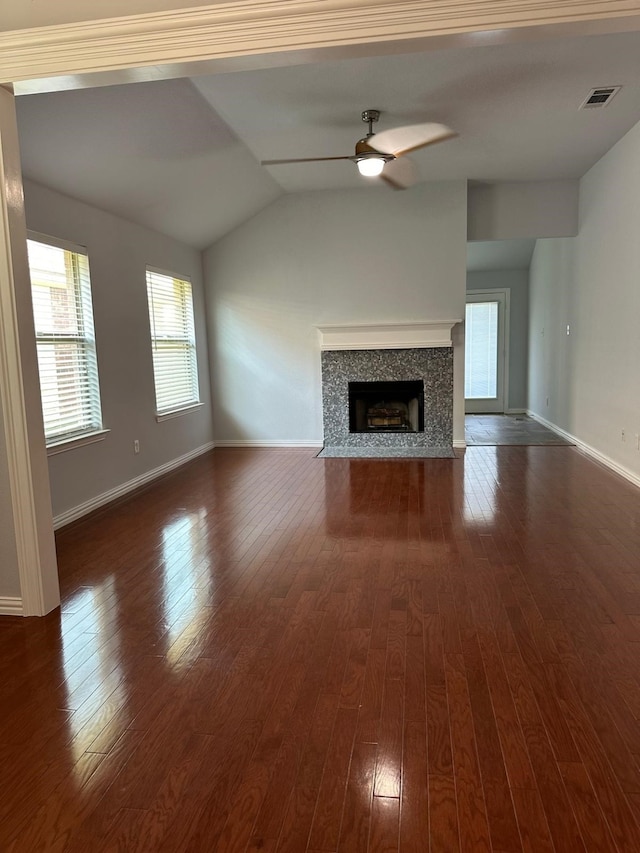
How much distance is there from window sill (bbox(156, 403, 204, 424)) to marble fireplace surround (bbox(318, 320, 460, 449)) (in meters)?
1.49

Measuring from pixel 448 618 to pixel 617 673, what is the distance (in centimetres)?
70

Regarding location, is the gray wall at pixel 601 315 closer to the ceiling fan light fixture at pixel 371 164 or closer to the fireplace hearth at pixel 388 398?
the fireplace hearth at pixel 388 398

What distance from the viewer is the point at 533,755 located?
176cm

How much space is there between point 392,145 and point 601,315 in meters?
2.87

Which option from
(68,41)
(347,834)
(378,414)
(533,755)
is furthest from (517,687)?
(378,414)

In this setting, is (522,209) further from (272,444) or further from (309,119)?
(272,444)

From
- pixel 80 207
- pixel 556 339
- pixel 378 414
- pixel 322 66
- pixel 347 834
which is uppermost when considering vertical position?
pixel 322 66

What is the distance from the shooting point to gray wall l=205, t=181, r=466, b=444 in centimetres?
641

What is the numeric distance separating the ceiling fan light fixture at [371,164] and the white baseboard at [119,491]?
326cm

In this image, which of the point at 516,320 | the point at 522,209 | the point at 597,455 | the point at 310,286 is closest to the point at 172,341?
the point at 310,286

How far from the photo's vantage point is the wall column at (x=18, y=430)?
2.56 metres

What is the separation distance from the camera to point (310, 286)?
674cm

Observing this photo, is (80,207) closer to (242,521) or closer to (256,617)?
(242,521)

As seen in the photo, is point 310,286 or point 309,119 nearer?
point 309,119
